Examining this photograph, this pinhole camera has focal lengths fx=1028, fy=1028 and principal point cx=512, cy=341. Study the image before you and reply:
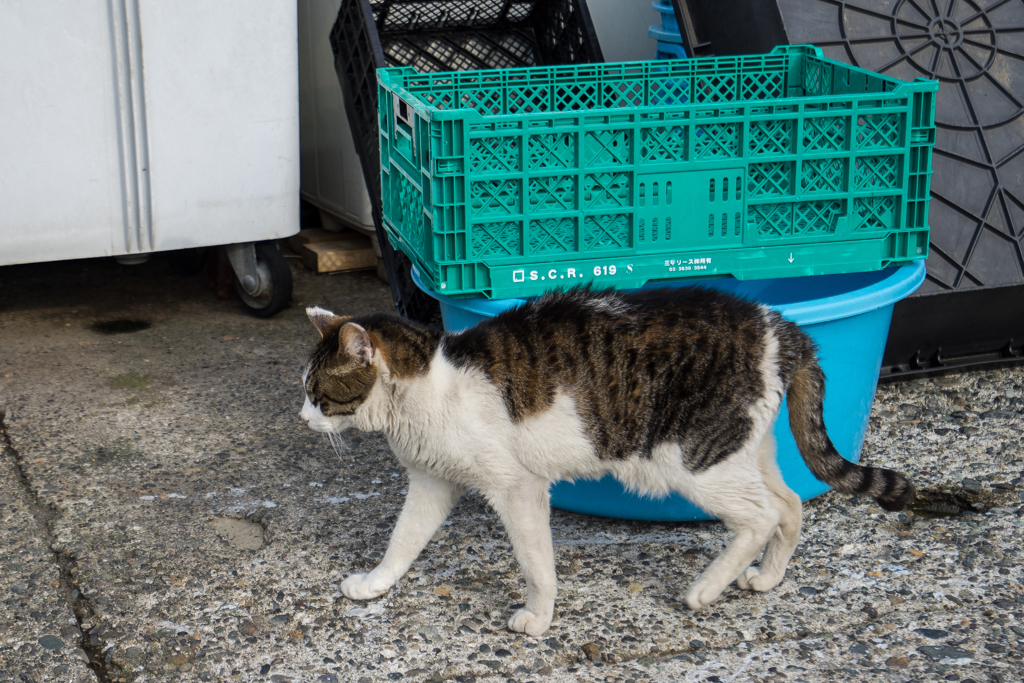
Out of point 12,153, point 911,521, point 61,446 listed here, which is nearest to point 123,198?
point 12,153

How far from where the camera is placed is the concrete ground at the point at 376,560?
2.25m

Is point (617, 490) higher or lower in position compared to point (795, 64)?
lower

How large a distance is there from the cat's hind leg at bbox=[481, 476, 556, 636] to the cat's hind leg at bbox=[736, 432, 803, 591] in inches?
20.4

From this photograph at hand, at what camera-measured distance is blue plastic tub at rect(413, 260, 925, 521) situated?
2.59 m

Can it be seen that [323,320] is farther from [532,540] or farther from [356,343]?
[532,540]

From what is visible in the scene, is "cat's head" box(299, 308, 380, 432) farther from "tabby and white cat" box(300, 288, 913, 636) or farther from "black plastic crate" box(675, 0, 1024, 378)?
"black plastic crate" box(675, 0, 1024, 378)

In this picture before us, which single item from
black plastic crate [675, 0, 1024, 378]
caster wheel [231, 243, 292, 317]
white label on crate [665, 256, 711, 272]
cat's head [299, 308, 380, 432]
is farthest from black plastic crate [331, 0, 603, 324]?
cat's head [299, 308, 380, 432]

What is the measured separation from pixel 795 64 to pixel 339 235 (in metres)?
2.36

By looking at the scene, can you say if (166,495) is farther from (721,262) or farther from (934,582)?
(934,582)

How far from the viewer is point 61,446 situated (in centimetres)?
317

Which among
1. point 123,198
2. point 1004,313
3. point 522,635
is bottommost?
point 522,635

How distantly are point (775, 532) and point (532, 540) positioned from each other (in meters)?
0.63

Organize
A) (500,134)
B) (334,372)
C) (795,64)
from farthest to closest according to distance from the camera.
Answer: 1. (795,64)
2. (500,134)
3. (334,372)

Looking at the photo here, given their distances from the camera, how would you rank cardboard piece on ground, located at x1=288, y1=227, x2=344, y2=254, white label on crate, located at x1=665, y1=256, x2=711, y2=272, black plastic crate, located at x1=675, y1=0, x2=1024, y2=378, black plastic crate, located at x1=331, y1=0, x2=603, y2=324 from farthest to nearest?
cardboard piece on ground, located at x1=288, y1=227, x2=344, y2=254 < black plastic crate, located at x1=331, y1=0, x2=603, y2=324 < black plastic crate, located at x1=675, y1=0, x2=1024, y2=378 < white label on crate, located at x1=665, y1=256, x2=711, y2=272
